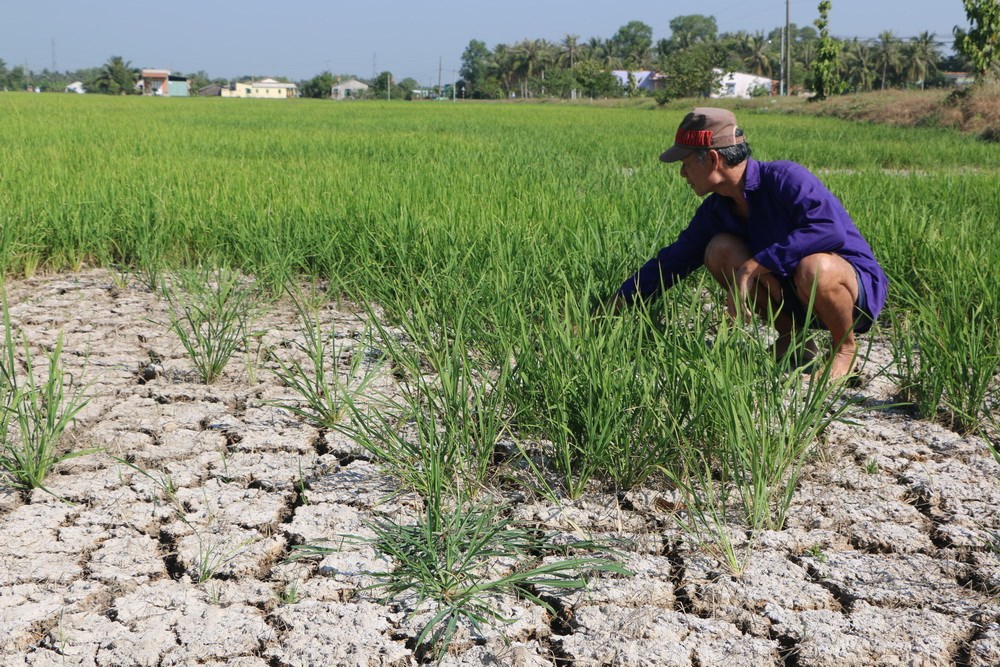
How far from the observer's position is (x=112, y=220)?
157 inches

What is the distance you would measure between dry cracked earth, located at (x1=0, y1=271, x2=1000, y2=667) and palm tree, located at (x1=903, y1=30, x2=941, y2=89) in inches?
2680

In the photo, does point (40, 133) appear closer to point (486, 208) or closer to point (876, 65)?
point (486, 208)

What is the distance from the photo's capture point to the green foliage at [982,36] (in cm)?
1802

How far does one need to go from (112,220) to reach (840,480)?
11.0 feet

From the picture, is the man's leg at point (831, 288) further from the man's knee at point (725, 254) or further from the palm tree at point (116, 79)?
the palm tree at point (116, 79)

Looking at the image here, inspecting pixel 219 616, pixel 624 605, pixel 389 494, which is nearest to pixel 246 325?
pixel 389 494

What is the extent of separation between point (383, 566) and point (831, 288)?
147 centimetres

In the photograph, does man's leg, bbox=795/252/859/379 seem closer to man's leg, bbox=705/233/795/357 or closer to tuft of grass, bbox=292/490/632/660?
man's leg, bbox=705/233/795/357

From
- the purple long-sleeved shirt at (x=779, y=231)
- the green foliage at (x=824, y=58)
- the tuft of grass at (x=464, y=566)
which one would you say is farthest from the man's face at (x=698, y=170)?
the green foliage at (x=824, y=58)

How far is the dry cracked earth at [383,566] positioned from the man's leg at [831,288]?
336 millimetres

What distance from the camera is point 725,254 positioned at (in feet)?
8.35

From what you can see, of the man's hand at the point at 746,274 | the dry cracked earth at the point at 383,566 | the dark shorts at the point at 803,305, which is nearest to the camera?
the dry cracked earth at the point at 383,566

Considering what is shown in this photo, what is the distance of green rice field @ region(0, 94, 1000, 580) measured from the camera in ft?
5.89

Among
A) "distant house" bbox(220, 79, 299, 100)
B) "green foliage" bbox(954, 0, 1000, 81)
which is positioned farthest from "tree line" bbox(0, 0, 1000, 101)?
"distant house" bbox(220, 79, 299, 100)
